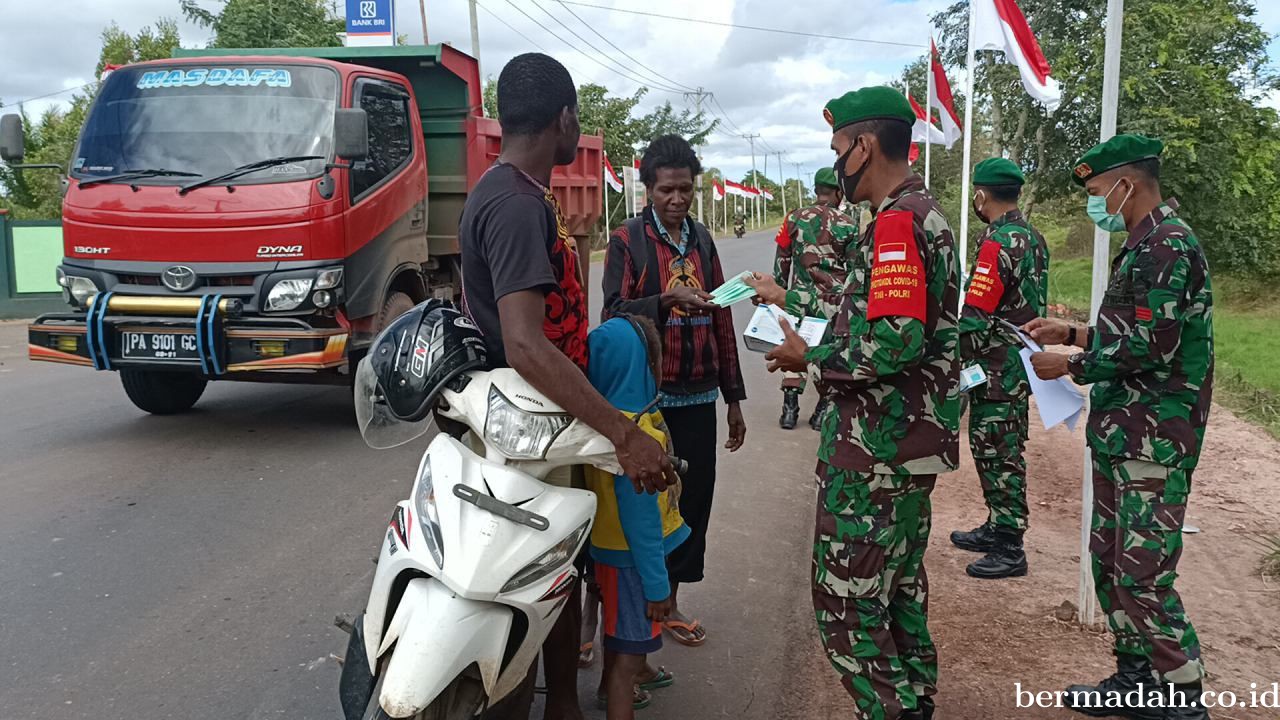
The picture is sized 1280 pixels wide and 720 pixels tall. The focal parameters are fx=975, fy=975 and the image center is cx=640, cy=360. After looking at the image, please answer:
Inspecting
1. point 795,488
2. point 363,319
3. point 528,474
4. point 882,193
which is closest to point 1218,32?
point 795,488

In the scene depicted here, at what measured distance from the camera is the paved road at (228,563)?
11.0 ft

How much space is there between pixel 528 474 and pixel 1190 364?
2155 mm

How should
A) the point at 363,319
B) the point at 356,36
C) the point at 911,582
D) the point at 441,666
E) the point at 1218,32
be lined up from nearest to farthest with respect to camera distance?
the point at 441,666, the point at 911,582, the point at 363,319, the point at 356,36, the point at 1218,32

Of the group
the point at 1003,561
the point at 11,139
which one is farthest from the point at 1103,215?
the point at 11,139

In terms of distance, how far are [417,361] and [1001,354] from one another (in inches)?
130

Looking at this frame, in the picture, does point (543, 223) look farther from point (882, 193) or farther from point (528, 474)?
point (882, 193)

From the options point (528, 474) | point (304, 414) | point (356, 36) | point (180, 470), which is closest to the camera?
point (528, 474)

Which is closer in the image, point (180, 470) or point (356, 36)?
point (180, 470)

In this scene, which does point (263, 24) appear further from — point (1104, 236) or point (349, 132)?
point (1104, 236)

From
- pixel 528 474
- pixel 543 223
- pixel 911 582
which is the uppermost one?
pixel 543 223

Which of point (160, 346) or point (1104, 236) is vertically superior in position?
point (1104, 236)

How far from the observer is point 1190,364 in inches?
121

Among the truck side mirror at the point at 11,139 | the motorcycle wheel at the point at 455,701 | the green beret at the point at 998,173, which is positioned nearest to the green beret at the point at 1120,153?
the green beret at the point at 998,173

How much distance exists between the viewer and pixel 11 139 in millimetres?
6918
